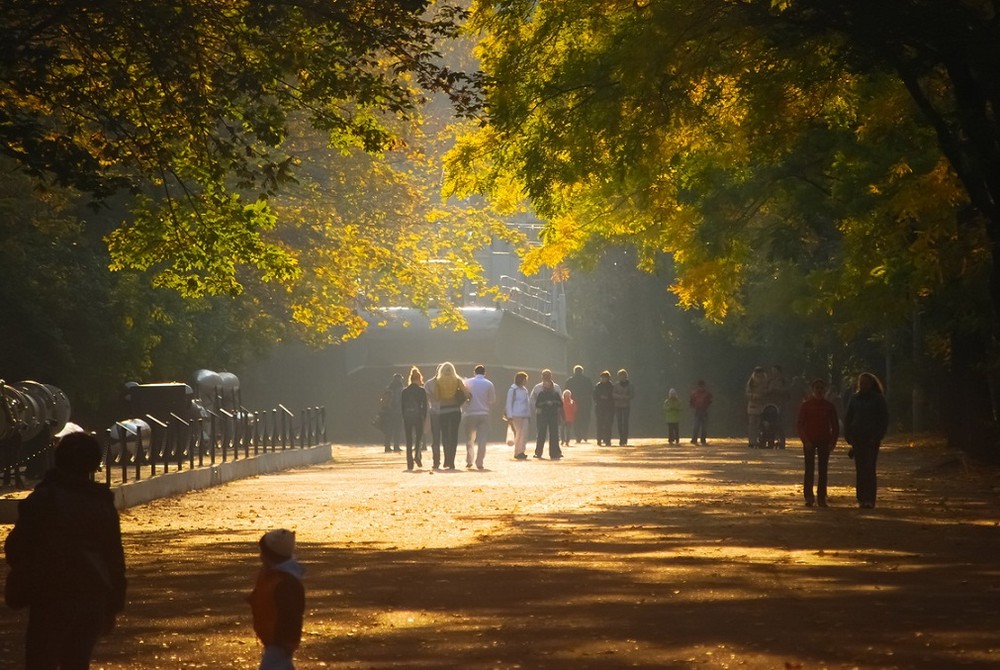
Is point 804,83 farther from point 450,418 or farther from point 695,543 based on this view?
point 450,418

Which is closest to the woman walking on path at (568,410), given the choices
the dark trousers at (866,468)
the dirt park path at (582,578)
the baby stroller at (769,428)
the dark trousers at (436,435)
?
the baby stroller at (769,428)

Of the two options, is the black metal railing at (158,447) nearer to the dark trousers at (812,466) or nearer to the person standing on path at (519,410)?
the person standing on path at (519,410)

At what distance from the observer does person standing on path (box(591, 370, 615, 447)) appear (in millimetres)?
48906

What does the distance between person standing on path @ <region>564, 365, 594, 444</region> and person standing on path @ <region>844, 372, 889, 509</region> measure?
92.7 ft

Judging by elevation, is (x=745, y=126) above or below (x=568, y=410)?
above

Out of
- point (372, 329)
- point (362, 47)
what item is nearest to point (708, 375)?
point (372, 329)

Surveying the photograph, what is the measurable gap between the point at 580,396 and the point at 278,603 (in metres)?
45.3

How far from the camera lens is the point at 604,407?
49688mm

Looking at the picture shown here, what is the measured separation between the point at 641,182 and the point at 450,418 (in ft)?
28.7

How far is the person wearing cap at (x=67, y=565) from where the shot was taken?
24.9 ft

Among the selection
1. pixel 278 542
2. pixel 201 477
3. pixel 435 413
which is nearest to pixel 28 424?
pixel 201 477

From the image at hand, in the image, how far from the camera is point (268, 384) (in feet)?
211

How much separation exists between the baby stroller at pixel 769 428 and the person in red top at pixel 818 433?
864 inches

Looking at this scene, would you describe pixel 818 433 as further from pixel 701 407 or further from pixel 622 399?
pixel 622 399
